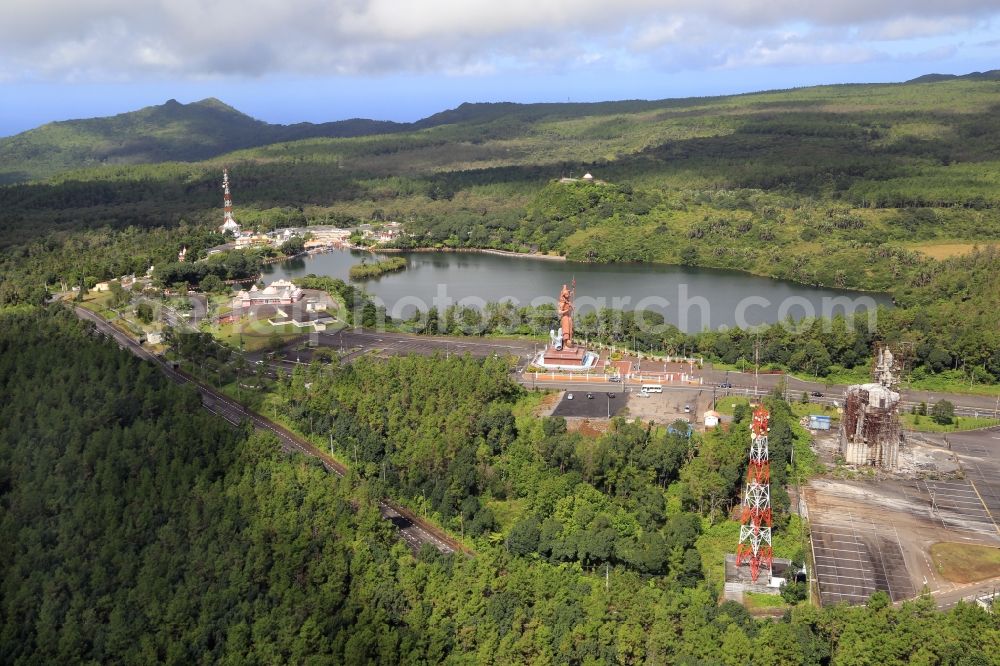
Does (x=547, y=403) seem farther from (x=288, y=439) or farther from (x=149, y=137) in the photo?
(x=149, y=137)

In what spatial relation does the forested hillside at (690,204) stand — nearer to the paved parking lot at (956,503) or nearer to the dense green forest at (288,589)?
the paved parking lot at (956,503)

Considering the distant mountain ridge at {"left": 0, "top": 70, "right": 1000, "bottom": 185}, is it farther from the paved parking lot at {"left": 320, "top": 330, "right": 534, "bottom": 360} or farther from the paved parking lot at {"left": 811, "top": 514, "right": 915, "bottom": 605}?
the paved parking lot at {"left": 811, "top": 514, "right": 915, "bottom": 605}

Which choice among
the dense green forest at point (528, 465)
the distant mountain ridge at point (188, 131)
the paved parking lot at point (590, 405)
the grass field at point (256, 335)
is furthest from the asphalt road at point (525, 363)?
the distant mountain ridge at point (188, 131)

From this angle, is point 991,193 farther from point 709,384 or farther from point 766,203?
point 709,384

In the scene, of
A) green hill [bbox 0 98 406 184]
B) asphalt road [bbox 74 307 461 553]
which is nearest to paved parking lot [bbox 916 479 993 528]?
asphalt road [bbox 74 307 461 553]

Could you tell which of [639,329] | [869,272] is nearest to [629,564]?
[639,329]

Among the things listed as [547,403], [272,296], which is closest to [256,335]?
[272,296]

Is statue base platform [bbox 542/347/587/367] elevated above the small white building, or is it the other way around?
the small white building
